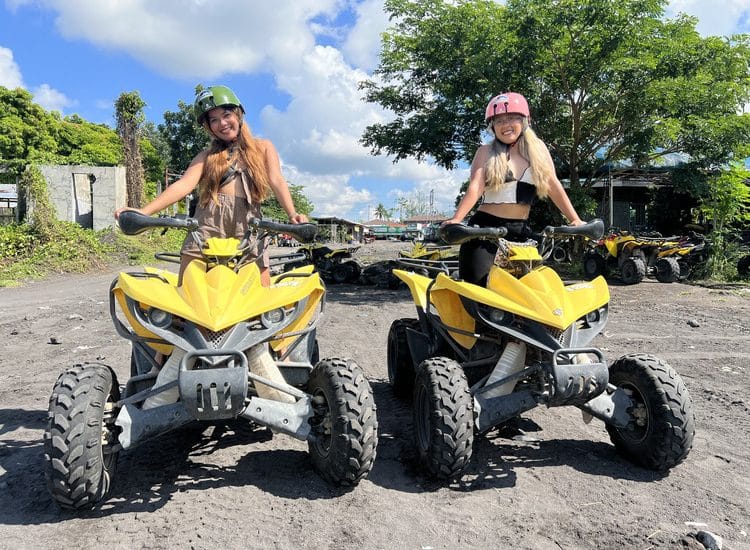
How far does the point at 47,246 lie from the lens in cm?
1633

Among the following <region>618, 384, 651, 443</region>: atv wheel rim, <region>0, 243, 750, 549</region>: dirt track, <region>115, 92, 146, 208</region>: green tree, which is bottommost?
<region>0, 243, 750, 549</region>: dirt track

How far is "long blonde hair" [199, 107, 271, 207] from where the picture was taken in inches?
131

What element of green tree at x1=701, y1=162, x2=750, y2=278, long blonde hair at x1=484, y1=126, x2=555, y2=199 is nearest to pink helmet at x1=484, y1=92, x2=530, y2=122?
long blonde hair at x1=484, y1=126, x2=555, y2=199

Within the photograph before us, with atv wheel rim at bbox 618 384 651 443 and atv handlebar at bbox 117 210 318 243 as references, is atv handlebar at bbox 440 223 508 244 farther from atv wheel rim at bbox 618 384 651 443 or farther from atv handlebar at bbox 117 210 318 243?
atv wheel rim at bbox 618 384 651 443

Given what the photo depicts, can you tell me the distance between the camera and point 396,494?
2.72m

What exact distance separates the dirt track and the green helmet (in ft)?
6.72

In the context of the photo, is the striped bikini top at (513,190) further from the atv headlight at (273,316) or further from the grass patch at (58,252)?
the grass patch at (58,252)

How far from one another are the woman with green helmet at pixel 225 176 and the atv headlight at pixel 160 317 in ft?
2.37

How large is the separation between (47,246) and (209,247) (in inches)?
638

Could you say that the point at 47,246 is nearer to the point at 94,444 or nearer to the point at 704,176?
the point at 94,444

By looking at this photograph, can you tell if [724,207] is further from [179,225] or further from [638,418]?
[179,225]

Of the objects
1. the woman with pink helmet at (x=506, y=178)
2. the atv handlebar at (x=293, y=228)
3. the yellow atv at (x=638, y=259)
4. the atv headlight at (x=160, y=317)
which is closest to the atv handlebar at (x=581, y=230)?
the woman with pink helmet at (x=506, y=178)

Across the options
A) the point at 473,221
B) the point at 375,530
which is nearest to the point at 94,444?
the point at 375,530

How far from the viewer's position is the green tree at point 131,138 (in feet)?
77.8
